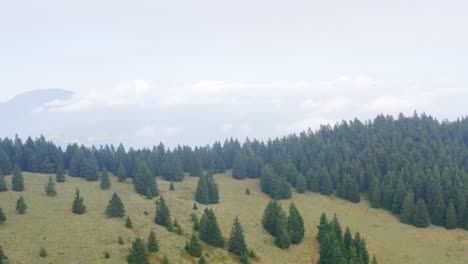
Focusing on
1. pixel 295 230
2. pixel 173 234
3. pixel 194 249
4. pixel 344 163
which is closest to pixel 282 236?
pixel 295 230

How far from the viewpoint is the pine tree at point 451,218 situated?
102 metres

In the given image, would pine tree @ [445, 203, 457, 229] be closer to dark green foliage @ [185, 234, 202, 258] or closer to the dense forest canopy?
the dense forest canopy

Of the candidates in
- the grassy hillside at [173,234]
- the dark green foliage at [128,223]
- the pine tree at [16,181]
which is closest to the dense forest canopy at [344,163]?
the grassy hillside at [173,234]

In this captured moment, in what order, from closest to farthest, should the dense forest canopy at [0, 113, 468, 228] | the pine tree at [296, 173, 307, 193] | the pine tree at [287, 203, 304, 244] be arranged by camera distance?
1. the pine tree at [287, 203, 304, 244]
2. the dense forest canopy at [0, 113, 468, 228]
3. the pine tree at [296, 173, 307, 193]

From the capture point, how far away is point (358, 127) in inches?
7047

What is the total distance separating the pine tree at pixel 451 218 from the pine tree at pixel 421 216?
4325mm

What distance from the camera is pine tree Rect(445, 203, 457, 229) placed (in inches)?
4013

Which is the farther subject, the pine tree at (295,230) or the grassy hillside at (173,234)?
the pine tree at (295,230)

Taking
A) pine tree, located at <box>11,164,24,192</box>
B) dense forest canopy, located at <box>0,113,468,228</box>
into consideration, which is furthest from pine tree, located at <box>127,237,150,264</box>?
dense forest canopy, located at <box>0,113,468,228</box>

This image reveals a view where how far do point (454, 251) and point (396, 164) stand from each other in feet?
149

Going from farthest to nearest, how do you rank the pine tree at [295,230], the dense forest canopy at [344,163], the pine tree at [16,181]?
the dense forest canopy at [344,163] < the pine tree at [16,181] < the pine tree at [295,230]

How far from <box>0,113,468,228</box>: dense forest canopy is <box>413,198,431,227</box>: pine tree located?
58 cm

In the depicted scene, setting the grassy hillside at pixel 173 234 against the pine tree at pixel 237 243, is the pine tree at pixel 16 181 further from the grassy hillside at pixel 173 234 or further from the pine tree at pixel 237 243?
the pine tree at pixel 237 243

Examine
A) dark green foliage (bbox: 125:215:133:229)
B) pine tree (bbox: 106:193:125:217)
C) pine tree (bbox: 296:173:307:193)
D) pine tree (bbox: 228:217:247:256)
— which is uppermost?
pine tree (bbox: 296:173:307:193)
